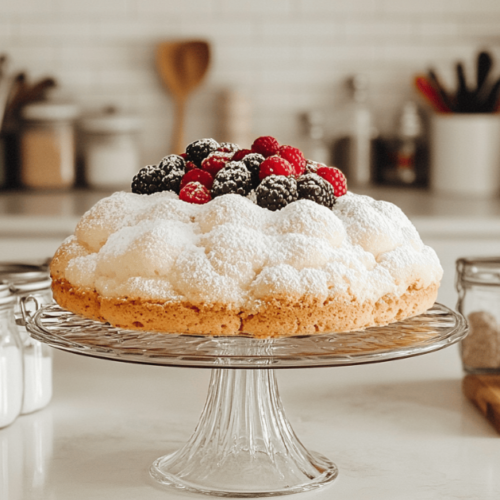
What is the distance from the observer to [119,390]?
1.21m

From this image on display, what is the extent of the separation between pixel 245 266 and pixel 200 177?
17 cm

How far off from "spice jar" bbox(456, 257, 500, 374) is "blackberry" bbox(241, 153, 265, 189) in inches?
15.3

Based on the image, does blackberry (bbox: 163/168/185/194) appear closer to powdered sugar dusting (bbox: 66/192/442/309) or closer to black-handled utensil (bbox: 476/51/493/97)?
powdered sugar dusting (bbox: 66/192/442/309)

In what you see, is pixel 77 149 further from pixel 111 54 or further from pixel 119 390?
pixel 119 390

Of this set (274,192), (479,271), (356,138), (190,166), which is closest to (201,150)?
(190,166)

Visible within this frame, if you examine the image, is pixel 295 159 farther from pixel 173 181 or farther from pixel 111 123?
pixel 111 123

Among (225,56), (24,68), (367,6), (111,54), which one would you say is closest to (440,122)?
(367,6)

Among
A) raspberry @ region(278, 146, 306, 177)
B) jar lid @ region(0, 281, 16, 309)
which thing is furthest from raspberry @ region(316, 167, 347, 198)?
jar lid @ region(0, 281, 16, 309)

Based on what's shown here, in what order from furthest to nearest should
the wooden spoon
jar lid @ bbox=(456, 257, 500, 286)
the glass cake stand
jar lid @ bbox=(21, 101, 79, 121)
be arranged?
the wooden spoon, jar lid @ bbox=(21, 101, 79, 121), jar lid @ bbox=(456, 257, 500, 286), the glass cake stand

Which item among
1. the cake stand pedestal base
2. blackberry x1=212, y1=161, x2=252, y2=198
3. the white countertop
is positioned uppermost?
blackberry x1=212, y1=161, x2=252, y2=198

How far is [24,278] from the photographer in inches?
43.9

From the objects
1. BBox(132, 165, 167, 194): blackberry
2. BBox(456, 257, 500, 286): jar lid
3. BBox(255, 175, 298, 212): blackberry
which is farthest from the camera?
BBox(456, 257, 500, 286): jar lid

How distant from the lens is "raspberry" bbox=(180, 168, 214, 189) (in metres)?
0.98

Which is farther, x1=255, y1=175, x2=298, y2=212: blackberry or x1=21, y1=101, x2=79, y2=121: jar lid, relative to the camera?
x1=21, y1=101, x2=79, y2=121: jar lid
